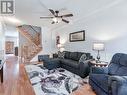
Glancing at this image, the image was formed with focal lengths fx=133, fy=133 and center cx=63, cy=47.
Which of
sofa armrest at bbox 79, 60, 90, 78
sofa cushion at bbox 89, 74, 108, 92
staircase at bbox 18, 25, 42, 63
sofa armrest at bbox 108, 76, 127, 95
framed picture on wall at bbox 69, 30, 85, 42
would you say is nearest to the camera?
sofa armrest at bbox 108, 76, 127, 95

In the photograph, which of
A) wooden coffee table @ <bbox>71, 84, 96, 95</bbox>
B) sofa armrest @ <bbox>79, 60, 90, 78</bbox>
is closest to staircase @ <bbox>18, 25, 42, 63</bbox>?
sofa armrest @ <bbox>79, 60, 90, 78</bbox>

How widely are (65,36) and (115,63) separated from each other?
491 cm

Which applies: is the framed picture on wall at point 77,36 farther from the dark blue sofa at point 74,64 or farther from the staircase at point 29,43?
the staircase at point 29,43

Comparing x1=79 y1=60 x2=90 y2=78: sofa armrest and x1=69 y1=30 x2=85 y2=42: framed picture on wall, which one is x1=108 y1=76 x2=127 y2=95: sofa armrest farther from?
x1=69 y1=30 x2=85 y2=42: framed picture on wall

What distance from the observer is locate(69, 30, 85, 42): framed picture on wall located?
645 cm

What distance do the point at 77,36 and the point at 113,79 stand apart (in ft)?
15.4

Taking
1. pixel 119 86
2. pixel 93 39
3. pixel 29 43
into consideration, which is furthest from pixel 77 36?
pixel 119 86

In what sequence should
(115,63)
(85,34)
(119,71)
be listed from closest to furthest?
(119,71)
(115,63)
(85,34)

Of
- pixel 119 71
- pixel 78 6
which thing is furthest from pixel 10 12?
pixel 119 71

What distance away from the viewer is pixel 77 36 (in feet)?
22.5

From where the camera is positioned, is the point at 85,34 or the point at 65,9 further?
the point at 85,34

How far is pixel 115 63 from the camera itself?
368cm

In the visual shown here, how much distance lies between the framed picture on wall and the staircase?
9.57ft

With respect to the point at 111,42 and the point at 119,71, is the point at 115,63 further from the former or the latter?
the point at 111,42
